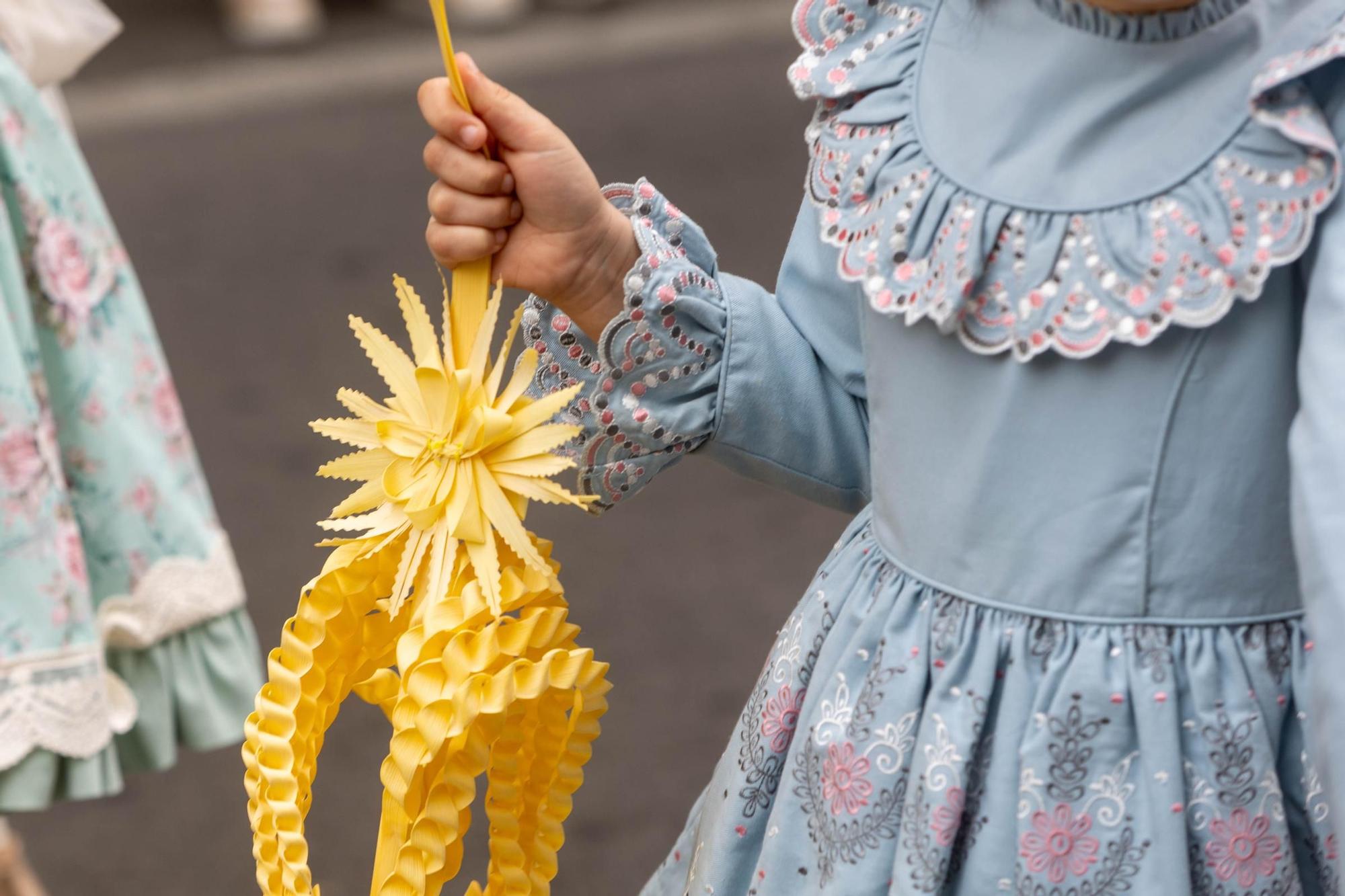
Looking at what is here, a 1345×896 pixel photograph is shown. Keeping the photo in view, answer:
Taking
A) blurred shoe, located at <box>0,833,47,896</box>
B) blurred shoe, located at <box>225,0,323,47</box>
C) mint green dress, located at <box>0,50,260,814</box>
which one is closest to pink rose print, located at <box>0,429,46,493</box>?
mint green dress, located at <box>0,50,260,814</box>

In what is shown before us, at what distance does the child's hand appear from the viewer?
2.63ft

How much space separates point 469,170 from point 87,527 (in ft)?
2.54

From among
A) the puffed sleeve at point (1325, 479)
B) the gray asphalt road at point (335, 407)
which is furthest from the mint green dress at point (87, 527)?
the puffed sleeve at point (1325, 479)

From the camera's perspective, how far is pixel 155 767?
4.85 ft

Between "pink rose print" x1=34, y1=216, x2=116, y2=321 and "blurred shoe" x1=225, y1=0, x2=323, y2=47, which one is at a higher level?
"blurred shoe" x1=225, y1=0, x2=323, y2=47

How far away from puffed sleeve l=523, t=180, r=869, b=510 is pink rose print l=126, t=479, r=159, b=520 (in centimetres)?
69

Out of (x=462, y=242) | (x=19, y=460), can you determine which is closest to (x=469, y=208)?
(x=462, y=242)

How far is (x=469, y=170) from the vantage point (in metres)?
0.81

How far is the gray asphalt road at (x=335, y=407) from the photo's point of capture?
6.58 ft

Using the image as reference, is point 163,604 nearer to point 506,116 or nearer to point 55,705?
point 55,705

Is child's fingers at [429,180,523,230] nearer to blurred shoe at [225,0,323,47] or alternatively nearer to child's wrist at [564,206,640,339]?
child's wrist at [564,206,640,339]

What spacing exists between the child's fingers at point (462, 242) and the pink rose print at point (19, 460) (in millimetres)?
634

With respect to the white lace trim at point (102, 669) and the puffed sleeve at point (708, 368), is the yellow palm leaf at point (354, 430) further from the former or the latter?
the white lace trim at point (102, 669)

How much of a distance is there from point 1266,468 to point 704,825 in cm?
34
